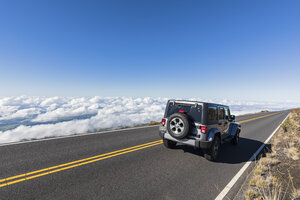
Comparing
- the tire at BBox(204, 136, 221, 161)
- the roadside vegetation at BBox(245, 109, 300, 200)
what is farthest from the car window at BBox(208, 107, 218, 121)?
the roadside vegetation at BBox(245, 109, 300, 200)

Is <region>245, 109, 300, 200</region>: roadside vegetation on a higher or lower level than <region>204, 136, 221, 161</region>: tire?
lower

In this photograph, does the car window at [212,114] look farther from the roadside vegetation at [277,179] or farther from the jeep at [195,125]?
the roadside vegetation at [277,179]

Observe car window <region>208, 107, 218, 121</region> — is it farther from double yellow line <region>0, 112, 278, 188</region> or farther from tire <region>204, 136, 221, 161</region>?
double yellow line <region>0, 112, 278, 188</region>

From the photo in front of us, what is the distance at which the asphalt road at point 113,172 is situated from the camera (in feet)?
9.62

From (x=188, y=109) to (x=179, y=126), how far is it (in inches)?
31.8

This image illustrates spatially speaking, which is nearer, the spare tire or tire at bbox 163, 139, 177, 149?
the spare tire

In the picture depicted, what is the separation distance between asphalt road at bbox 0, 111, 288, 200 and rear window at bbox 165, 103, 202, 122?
1.71 m

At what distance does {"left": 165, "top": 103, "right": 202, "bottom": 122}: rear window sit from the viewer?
4.74 m

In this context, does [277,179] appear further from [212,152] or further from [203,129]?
[203,129]

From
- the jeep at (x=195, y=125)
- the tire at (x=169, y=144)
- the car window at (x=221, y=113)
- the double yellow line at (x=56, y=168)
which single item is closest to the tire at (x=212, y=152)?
the jeep at (x=195, y=125)

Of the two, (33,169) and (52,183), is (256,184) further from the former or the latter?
(33,169)

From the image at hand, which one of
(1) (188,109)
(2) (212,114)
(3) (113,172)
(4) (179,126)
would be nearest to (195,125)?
(4) (179,126)

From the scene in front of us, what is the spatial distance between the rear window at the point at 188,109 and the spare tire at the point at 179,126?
0.39 meters

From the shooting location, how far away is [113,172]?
375 centimetres
